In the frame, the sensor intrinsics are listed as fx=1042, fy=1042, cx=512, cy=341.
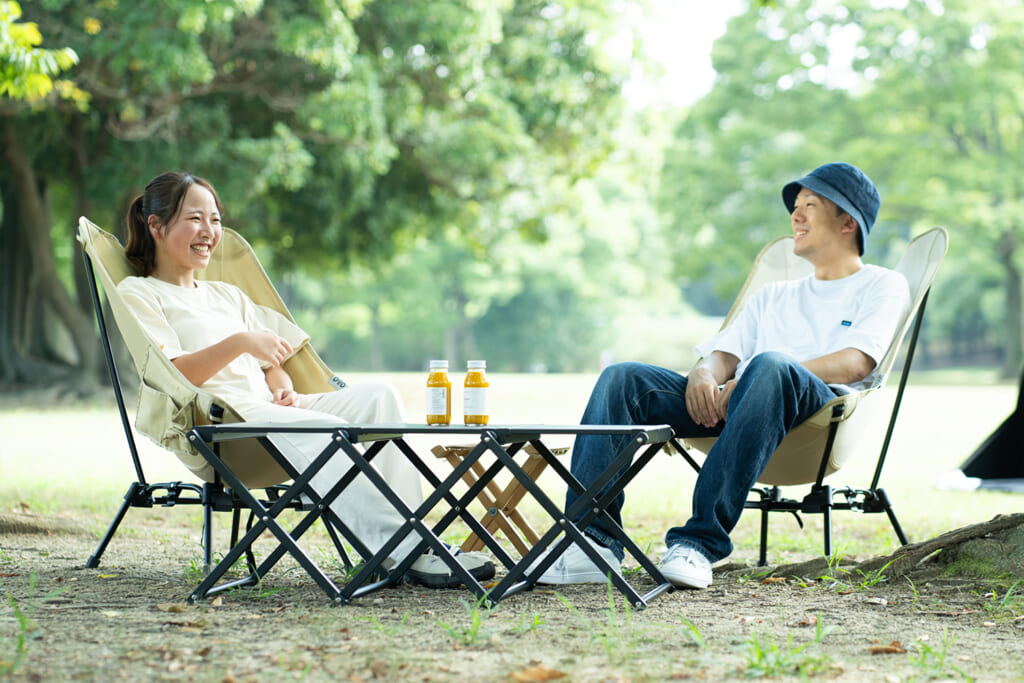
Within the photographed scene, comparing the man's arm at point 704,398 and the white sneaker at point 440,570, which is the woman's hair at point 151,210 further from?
the man's arm at point 704,398

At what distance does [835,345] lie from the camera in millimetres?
3549

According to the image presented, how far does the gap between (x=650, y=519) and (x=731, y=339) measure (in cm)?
150

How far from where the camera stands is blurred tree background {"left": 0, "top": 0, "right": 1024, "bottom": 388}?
10.7 meters

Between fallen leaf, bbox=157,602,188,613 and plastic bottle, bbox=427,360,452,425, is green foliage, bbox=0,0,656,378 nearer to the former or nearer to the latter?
plastic bottle, bbox=427,360,452,425

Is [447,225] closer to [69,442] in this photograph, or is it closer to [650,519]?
[69,442]

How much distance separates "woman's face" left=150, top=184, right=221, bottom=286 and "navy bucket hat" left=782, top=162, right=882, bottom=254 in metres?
2.06

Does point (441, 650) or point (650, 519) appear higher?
point (441, 650)

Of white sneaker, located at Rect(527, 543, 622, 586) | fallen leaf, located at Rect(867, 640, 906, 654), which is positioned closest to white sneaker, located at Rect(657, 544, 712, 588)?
white sneaker, located at Rect(527, 543, 622, 586)

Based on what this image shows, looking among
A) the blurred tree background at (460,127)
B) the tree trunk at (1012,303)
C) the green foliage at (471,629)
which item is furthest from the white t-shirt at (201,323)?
the tree trunk at (1012,303)

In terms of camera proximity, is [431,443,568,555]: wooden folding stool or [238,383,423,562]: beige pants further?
[431,443,568,555]: wooden folding stool

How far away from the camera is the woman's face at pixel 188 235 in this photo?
11.2ft

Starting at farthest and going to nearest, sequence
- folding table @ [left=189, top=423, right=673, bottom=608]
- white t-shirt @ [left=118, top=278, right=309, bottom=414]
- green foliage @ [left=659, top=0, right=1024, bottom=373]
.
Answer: green foliage @ [left=659, top=0, right=1024, bottom=373]
white t-shirt @ [left=118, top=278, right=309, bottom=414]
folding table @ [left=189, top=423, right=673, bottom=608]

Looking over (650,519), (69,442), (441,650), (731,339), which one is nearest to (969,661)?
(441,650)

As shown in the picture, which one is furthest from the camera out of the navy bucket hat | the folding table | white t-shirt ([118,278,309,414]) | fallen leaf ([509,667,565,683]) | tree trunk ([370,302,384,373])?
tree trunk ([370,302,384,373])
